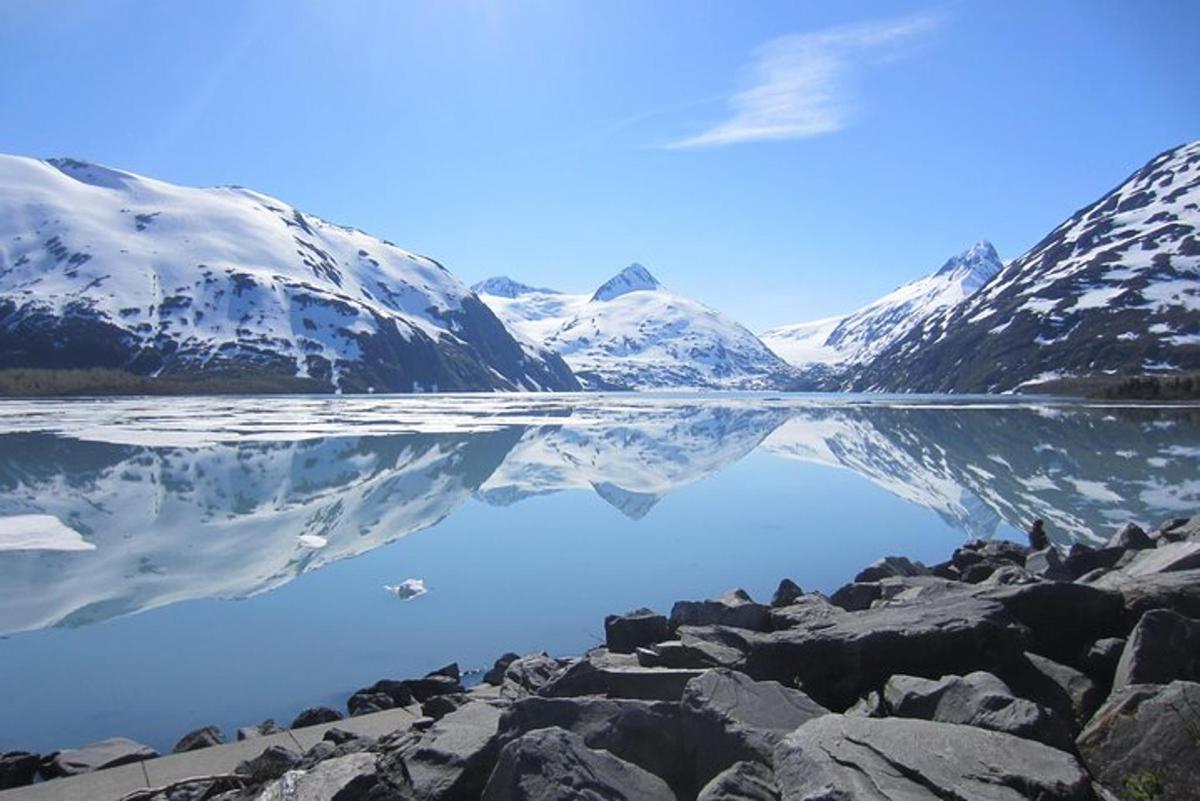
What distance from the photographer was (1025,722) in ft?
22.0

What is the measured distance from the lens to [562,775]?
21.0 feet

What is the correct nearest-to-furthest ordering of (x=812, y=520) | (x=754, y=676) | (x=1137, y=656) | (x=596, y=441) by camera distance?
(x=1137, y=656) < (x=754, y=676) < (x=812, y=520) < (x=596, y=441)

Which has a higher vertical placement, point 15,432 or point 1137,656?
point 15,432

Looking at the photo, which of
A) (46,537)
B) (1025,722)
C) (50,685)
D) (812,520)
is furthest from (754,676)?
(46,537)

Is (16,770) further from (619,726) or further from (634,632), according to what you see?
(634,632)

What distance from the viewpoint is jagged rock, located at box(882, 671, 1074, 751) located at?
671cm

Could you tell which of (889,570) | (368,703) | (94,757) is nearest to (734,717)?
(368,703)

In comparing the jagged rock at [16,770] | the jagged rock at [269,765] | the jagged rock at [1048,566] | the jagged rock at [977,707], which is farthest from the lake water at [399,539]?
the jagged rock at [977,707]

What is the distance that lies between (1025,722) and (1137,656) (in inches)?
82.0

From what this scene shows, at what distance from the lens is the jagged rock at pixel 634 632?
13.1m

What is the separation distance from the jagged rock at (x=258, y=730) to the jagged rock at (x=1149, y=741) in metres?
8.93

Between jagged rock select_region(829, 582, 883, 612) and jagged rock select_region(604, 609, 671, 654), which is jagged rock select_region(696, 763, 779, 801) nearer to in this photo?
jagged rock select_region(604, 609, 671, 654)

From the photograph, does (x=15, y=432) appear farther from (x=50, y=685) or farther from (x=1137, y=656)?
(x=1137, y=656)

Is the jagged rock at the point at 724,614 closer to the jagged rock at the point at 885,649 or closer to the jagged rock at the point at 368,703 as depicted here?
the jagged rock at the point at 885,649
